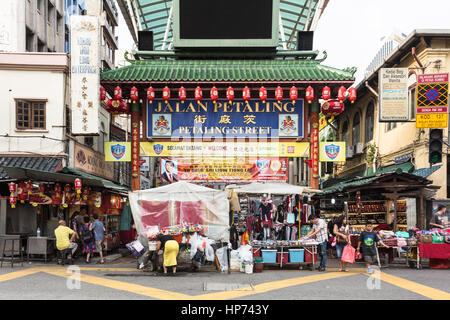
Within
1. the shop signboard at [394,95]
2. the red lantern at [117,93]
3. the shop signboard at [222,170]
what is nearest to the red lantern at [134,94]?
the red lantern at [117,93]

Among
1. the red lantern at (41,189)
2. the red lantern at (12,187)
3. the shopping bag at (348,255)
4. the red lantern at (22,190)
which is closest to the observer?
the shopping bag at (348,255)

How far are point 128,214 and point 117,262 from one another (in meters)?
5.80

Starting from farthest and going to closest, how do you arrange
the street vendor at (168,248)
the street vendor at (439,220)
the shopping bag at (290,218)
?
1. the shopping bag at (290,218)
2. the street vendor at (439,220)
3. the street vendor at (168,248)

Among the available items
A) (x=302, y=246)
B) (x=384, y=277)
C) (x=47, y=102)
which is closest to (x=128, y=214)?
(x=47, y=102)

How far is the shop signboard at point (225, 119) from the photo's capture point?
60.4 feet

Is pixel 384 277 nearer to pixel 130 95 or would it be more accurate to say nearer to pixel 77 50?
pixel 130 95

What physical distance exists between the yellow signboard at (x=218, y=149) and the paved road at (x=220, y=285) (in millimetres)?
5502

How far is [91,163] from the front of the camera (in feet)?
73.1

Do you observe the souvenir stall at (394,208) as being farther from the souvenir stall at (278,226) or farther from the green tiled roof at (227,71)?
the green tiled roof at (227,71)

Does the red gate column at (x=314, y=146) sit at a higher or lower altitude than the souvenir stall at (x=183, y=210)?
higher

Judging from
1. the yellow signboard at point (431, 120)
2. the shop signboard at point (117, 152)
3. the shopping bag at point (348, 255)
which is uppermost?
the yellow signboard at point (431, 120)

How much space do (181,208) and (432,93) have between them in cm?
1090

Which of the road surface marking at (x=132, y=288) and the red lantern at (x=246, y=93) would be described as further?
the red lantern at (x=246, y=93)

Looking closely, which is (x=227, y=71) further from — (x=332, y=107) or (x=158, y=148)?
(x=332, y=107)
